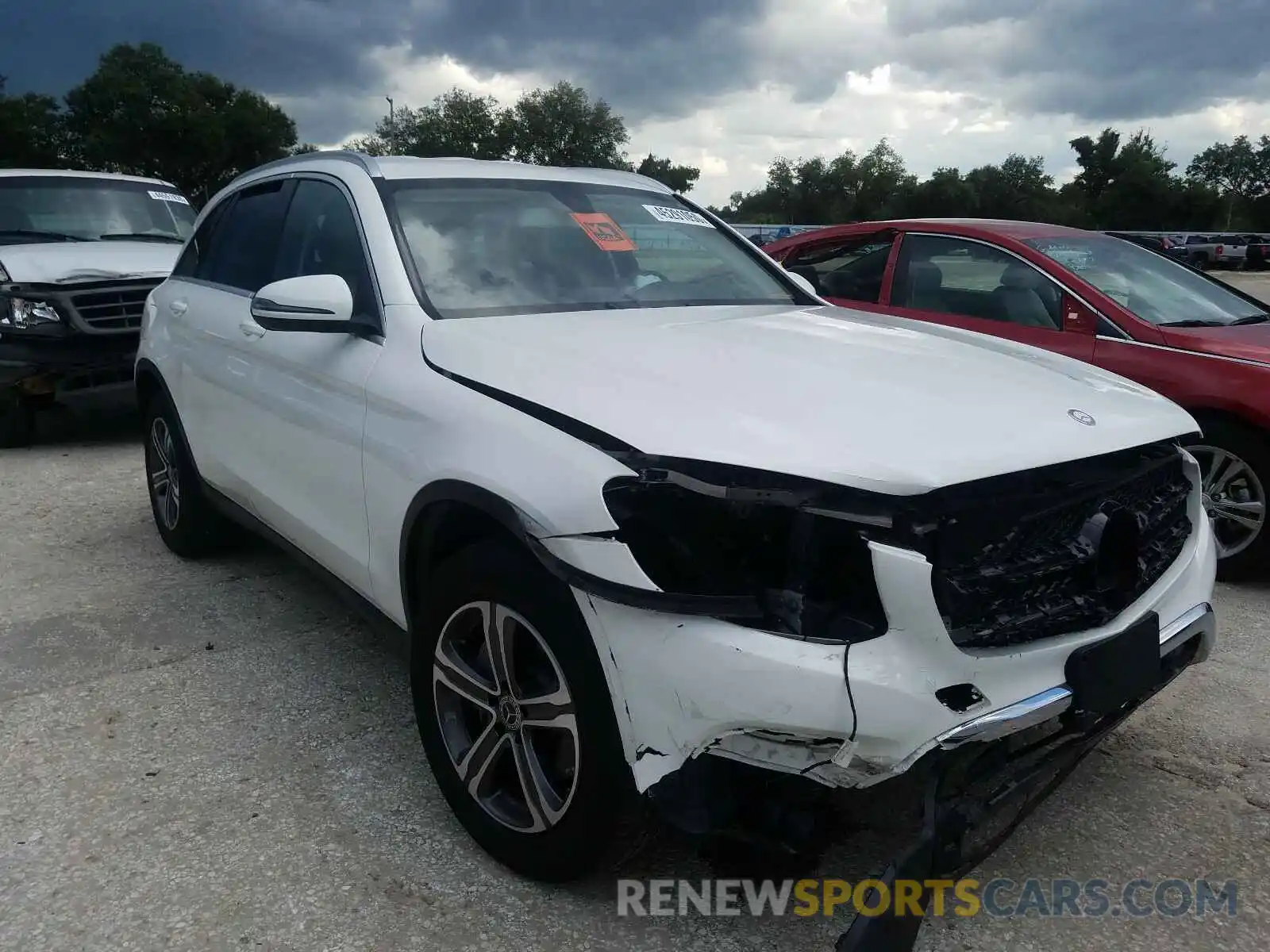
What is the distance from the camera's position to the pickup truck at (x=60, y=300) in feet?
23.3

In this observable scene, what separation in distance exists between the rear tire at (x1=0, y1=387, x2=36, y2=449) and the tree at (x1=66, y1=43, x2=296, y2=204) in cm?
4856

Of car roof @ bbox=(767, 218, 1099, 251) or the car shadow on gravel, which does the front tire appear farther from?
the car shadow on gravel

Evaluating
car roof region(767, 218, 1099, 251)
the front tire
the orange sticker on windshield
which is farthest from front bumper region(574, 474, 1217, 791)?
car roof region(767, 218, 1099, 251)

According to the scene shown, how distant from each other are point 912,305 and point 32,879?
4.81 metres

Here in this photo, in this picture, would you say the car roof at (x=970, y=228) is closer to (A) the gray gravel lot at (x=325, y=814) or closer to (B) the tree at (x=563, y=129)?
(A) the gray gravel lot at (x=325, y=814)

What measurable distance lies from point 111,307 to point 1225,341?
6.92 m

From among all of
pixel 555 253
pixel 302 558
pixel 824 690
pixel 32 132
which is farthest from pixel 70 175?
pixel 32 132

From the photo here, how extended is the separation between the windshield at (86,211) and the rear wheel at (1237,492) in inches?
274

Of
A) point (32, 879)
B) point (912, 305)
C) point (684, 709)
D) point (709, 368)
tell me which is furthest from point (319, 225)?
point (912, 305)

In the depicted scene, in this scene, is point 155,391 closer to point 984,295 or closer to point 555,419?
point 555,419

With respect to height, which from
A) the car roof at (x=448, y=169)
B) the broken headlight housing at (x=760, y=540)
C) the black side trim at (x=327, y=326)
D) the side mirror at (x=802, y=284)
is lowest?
the broken headlight housing at (x=760, y=540)

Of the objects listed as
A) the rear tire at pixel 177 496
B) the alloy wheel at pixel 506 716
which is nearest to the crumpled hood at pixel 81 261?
the rear tire at pixel 177 496

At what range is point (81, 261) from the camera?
7.57 m

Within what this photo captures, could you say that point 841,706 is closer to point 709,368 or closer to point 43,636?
point 709,368
